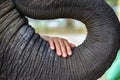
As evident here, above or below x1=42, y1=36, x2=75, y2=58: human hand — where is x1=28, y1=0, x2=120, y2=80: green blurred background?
below

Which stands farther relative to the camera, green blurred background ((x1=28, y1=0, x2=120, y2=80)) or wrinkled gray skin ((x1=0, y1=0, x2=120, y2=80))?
green blurred background ((x1=28, y1=0, x2=120, y2=80))

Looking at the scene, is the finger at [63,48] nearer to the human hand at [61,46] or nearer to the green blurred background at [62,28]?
the human hand at [61,46]

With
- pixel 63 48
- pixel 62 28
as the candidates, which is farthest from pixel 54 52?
pixel 62 28

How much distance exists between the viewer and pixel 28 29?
7.55ft

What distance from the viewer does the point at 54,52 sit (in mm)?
2299

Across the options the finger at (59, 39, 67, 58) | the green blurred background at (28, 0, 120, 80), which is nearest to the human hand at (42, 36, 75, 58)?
the finger at (59, 39, 67, 58)

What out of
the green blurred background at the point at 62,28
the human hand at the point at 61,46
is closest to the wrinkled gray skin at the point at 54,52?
the human hand at the point at 61,46

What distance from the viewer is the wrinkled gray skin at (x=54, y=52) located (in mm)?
2260

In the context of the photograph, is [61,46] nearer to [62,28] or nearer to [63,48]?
[63,48]

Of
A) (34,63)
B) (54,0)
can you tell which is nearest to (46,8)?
(54,0)

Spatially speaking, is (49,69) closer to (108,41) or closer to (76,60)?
(76,60)

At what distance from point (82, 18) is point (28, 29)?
225 millimetres

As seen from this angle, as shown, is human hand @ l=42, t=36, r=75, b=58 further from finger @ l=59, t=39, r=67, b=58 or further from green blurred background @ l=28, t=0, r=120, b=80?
green blurred background @ l=28, t=0, r=120, b=80

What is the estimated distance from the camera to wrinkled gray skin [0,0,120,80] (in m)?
2.26
